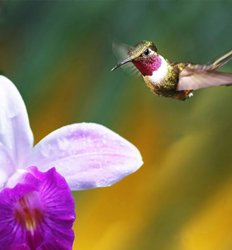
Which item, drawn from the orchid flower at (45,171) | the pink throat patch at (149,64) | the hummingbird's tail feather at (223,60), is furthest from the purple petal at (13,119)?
the hummingbird's tail feather at (223,60)

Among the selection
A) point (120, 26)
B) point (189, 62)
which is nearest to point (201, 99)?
point (189, 62)

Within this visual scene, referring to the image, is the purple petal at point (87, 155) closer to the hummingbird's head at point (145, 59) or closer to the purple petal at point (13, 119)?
the purple petal at point (13, 119)

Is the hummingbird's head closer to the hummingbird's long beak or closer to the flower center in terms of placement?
the hummingbird's long beak

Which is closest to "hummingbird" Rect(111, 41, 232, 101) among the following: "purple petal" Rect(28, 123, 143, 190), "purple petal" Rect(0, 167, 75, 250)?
"purple petal" Rect(28, 123, 143, 190)

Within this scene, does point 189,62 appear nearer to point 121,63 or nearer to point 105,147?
point 121,63

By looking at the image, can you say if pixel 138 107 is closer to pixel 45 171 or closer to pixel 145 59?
pixel 145 59
